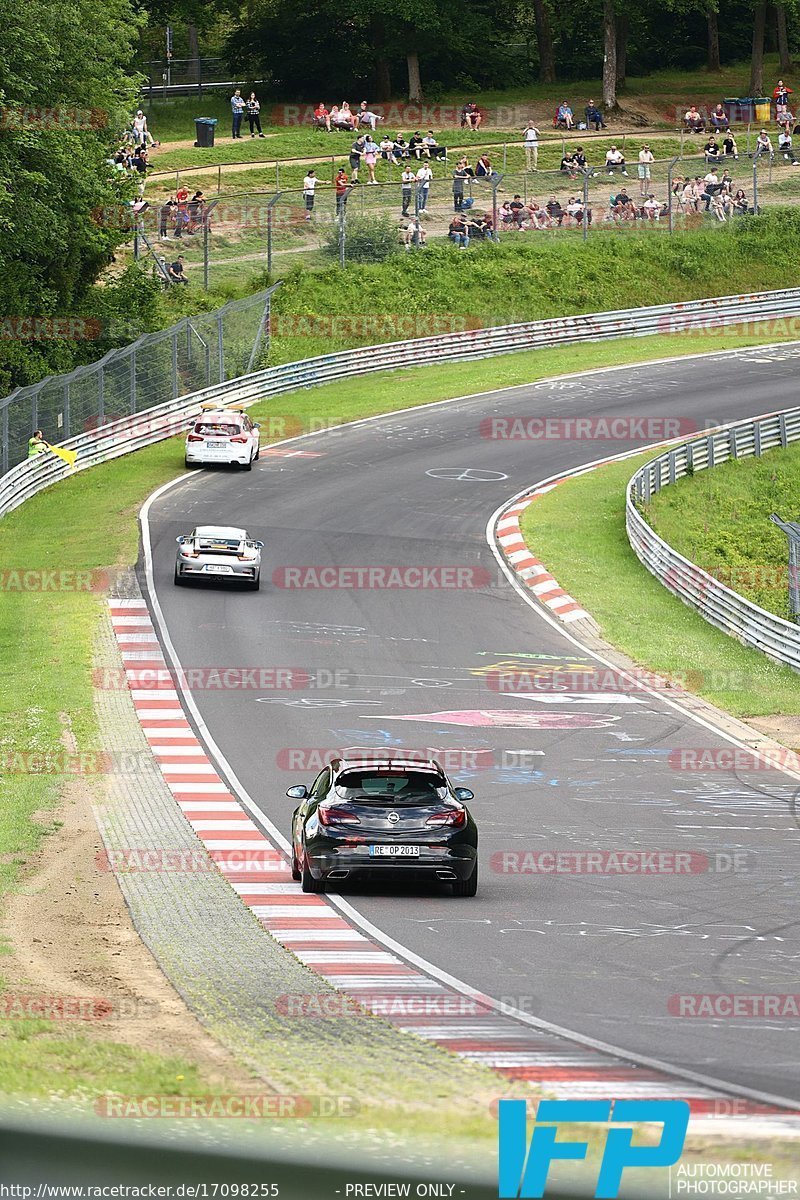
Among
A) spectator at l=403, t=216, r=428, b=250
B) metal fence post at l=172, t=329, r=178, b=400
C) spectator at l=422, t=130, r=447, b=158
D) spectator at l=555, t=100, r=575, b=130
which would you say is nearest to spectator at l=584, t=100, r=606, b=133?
spectator at l=555, t=100, r=575, b=130

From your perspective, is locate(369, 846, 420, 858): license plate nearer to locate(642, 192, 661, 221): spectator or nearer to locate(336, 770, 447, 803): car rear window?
locate(336, 770, 447, 803): car rear window

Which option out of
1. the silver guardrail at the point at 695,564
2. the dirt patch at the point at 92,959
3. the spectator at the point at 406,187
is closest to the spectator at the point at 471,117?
the spectator at the point at 406,187

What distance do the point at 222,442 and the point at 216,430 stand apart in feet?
1.83

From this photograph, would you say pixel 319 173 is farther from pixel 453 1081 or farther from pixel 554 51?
pixel 453 1081

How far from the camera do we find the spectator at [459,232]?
6197cm

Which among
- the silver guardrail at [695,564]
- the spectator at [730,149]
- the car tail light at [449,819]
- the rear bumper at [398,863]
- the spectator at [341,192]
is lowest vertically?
the silver guardrail at [695,564]

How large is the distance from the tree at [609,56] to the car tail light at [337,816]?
70.7 metres

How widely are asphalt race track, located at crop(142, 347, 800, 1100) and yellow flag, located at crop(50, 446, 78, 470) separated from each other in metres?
3.14

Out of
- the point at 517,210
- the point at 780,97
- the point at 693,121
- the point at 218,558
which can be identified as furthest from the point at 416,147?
the point at 218,558

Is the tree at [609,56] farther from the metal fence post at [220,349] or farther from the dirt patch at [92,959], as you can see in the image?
the dirt patch at [92,959]

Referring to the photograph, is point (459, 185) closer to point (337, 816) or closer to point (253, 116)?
point (253, 116)

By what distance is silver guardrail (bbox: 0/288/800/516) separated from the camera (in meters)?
44.7

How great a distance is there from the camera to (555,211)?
63.5 metres

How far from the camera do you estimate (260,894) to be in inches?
629
